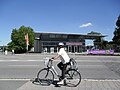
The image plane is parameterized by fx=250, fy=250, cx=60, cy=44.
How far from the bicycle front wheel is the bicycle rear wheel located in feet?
1.94

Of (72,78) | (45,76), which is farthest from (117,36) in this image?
(72,78)

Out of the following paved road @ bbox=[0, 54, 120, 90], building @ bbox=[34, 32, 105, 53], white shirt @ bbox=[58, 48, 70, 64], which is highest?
building @ bbox=[34, 32, 105, 53]

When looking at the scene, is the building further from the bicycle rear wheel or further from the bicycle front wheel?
the bicycle rear wheel

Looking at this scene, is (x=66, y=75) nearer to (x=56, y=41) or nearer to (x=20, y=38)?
(x=20, y=38)

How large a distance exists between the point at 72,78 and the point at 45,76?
1065 millimetres

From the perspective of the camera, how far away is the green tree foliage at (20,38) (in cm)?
6425

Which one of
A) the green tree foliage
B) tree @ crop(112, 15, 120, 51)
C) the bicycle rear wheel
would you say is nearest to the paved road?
the bicycle rear wheel

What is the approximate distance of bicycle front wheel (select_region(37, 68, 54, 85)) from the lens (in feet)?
30.1

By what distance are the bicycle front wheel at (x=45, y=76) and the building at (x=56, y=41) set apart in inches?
2352

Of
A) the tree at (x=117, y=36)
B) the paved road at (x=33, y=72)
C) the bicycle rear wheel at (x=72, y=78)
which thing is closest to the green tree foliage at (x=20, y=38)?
the tree at (x=117, y=36)

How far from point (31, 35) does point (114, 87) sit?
194ft

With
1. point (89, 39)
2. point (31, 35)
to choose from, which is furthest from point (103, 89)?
point (89, 39)

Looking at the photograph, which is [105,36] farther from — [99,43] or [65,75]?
[65,75]

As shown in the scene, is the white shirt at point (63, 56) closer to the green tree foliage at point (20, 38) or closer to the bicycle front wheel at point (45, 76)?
the bicycle front wheel at point (45, 76)
